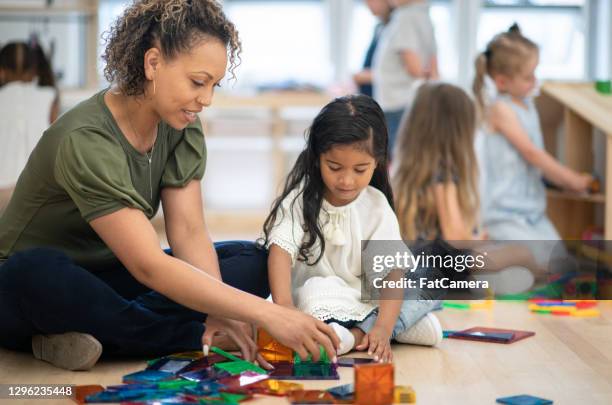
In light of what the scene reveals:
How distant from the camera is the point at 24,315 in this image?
6.00 feet

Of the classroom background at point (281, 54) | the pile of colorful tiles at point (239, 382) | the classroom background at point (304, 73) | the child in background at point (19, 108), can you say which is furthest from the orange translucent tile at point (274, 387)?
the classroom background at point (281, 54)

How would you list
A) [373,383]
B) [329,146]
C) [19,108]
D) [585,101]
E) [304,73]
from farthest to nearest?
[304,73] < [19,108] < [585,101] < [329,146] < [373,383]

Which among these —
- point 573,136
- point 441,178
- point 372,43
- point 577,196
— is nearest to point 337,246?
point 441,178

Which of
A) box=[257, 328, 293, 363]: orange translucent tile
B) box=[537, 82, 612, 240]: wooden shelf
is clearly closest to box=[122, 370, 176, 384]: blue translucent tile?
box=[257, 328, 293, 363]: orange translucent tile

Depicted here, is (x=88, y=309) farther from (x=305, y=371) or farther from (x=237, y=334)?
(x=305, y=371)

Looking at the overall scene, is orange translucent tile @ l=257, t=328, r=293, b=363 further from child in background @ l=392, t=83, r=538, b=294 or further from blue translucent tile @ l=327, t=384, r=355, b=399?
child in background @ l=392, t=83, r=538, b=294

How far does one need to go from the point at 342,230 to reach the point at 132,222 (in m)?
0.57

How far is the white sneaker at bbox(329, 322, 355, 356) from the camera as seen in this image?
1928 mm

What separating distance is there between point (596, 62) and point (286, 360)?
4.20 metres

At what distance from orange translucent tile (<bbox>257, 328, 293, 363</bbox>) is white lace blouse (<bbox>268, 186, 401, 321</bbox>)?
0.55ft

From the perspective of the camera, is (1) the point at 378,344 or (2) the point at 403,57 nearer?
(1) the point at 378,344

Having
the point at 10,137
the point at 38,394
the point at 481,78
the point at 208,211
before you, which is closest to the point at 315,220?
the point at 38,394

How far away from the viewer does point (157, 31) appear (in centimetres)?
177

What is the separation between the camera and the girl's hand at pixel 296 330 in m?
1.62
